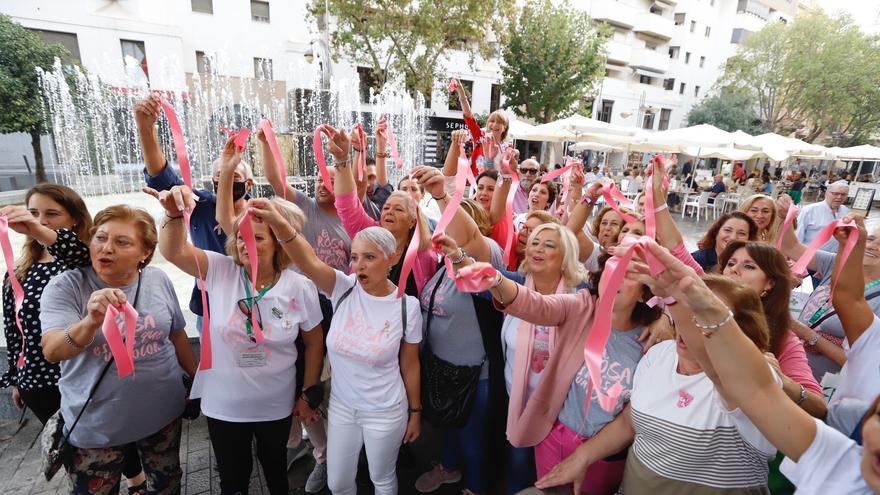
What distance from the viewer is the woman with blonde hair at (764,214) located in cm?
346

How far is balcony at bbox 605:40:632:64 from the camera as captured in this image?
29.0m

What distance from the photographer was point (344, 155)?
2699mm

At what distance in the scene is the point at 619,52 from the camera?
1155 inches

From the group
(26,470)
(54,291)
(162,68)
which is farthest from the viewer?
(162,68)

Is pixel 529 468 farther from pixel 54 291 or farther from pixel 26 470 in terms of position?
pixel 26 470

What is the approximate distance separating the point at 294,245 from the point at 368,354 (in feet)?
2.25

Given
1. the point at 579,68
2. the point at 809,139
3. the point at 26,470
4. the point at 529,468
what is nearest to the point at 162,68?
the point at 579,68

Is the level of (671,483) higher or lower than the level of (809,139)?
lower

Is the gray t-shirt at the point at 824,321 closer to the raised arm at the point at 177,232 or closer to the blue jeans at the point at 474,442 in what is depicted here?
the blue jeans at the point at 474,442

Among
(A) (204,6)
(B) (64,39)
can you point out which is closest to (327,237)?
(B) (64,39)

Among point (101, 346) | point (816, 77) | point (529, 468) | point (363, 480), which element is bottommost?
point (363, 480)

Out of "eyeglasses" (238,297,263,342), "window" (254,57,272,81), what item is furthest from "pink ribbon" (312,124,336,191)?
"window" (254,57,272,81)

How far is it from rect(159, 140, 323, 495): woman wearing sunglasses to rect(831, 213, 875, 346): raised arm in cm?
275

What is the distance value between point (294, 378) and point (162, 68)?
72.7 feet
